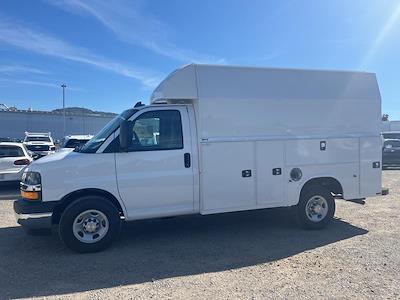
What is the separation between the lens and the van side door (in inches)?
255

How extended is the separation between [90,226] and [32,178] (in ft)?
3.72

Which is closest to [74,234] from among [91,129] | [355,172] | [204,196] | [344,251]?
[204,196]

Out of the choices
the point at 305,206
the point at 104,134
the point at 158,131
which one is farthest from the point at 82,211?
the point at 305,206

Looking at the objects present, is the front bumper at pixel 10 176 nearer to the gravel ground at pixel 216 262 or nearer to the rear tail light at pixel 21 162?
the rear tail light at pixel 21 162

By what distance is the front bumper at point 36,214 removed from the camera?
19.9 feet

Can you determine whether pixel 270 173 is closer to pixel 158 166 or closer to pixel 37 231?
pixel 158 166

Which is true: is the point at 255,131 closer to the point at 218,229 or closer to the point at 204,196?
the point at 204,196

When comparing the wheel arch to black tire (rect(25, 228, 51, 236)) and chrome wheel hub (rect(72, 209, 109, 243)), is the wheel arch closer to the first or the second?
black tire (rect(25, 228, 51, 236))

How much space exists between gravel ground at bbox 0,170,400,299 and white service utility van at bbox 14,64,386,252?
0.53 metres

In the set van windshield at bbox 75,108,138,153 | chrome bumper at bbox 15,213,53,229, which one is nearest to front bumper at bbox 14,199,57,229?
chrome bumper at bbox 15,213,53,229

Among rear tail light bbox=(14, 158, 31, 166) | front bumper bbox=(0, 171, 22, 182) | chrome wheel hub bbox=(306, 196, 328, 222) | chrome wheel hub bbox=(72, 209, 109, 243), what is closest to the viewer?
chrome wheel hub bbox=(72, 209, 109, 243)

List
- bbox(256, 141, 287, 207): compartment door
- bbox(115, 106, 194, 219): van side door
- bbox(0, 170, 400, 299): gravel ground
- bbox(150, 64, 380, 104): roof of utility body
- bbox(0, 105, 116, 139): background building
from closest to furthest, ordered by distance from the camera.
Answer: bbox(0, 170, 400, 299): gravel ground
bbox(115, 106, 194, 219): van side door
bbox(150, 64, 380, 104): roof of utility body
bbox(256, 141, 287, 207): compartment door
bbox(0, 105, 116, 139): background building

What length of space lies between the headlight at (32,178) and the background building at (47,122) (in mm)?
48616

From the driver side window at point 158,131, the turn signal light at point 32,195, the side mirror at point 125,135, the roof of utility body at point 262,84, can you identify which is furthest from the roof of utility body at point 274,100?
the turn signal light at point 32,195
